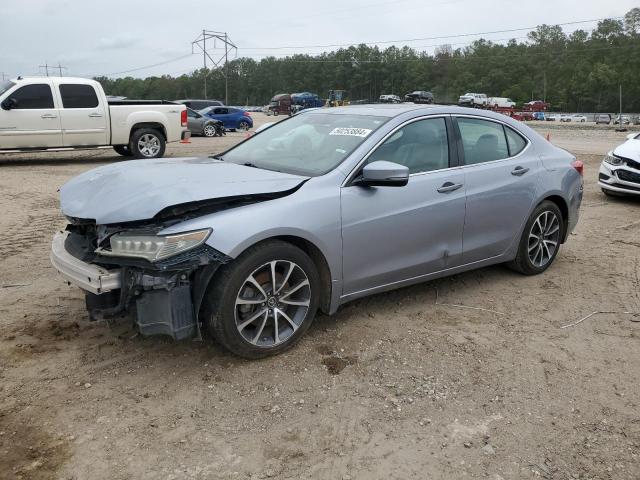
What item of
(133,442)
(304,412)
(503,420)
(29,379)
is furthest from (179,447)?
(503,420)

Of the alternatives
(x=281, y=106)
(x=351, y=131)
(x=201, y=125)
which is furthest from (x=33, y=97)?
(x=281, y=106)

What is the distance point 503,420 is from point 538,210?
278 cm

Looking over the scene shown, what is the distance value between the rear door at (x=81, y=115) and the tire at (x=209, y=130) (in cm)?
1183

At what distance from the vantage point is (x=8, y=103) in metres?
12.8

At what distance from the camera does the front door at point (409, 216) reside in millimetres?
4031

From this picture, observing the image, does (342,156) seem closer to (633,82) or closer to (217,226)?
(217,226)

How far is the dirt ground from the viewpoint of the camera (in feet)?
9.21

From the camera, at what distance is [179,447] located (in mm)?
2881

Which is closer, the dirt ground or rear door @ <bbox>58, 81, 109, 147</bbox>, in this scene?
the dirt ground

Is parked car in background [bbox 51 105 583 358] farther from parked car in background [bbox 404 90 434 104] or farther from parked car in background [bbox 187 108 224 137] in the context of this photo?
parked car in background [bbox 187 108 224 137]

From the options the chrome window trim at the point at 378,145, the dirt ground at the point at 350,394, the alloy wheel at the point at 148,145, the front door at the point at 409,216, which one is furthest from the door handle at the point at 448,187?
the alloy wheel at the point at 148,145

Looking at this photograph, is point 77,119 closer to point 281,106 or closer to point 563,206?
point 563,206

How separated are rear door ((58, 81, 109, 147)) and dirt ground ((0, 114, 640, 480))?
368 inches

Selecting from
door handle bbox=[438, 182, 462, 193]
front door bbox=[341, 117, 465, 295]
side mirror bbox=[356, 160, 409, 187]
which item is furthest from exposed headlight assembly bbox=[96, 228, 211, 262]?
door handle bbox=[438, 182, 462, 193]
